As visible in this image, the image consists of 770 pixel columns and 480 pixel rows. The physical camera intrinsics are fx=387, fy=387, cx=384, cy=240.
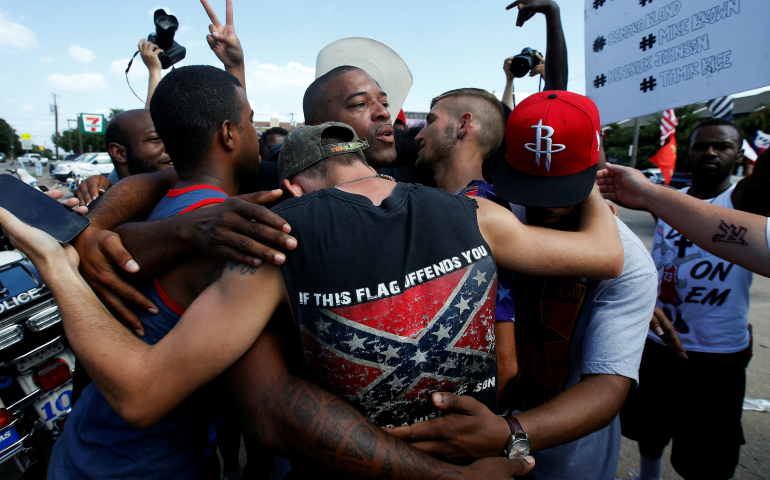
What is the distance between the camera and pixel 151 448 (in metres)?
1.58

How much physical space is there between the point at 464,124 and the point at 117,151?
9.16 ft

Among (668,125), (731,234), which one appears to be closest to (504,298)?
(731,234)

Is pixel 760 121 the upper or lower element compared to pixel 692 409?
upper

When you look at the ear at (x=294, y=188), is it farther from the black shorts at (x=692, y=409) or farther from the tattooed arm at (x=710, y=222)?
the black shorts at (x=692, y=409)

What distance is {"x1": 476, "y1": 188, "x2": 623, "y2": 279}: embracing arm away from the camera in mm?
1412

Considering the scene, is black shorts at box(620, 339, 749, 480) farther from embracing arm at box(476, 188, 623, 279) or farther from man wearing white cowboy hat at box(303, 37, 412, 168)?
man wearing white cowboy hat at box(303, 37, 412, 168)

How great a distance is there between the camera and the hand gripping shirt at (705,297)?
2695 millimetres

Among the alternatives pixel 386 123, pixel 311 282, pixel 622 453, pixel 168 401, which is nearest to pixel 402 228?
pixel 311 282

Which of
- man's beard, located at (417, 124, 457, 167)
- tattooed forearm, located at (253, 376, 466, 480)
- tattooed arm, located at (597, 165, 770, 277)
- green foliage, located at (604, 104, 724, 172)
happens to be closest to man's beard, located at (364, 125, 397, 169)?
man's beard, located at (417, 124, 457, 167)

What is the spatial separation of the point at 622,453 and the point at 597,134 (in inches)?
114

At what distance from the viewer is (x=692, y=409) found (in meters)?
2.69

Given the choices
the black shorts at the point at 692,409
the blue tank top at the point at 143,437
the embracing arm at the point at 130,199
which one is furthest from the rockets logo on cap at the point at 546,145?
the black shorts at the point at 692,409

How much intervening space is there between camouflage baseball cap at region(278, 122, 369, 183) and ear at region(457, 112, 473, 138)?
1.07m

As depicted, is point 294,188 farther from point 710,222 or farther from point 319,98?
point 710,222
